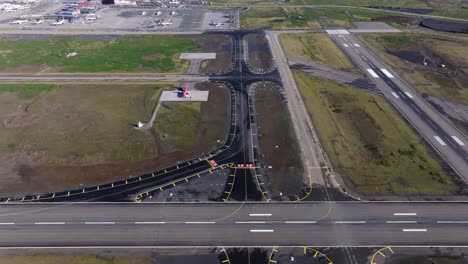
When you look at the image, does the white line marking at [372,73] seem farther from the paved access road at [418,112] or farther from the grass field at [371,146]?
the grass field at [371,146]

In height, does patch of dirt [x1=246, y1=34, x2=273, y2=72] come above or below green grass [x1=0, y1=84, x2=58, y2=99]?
above

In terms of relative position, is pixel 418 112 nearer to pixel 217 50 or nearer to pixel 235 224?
pixel 235 224

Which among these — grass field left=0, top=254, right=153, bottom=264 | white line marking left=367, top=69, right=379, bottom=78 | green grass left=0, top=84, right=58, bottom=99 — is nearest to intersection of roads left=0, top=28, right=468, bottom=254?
grass field left=0, top=254, right=153, bottom=264

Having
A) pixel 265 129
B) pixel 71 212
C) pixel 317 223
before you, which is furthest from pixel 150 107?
pixel 317 223

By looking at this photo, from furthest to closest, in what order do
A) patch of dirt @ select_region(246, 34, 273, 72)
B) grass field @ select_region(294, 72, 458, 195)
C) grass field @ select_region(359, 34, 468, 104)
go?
patch of dirt @ select_region(246, 34, 273, 72) → grass field @ select_region(359, 34, 468, 104) → grass field @ select_region(294, 72, 458, 195)

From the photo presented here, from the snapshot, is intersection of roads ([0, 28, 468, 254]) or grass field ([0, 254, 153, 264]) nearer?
grass field ([0, 254, 153, 264])

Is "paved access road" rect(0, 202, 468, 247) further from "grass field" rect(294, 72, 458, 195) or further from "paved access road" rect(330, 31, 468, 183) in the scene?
"paved access road" rect(330, 31, 468, 183)

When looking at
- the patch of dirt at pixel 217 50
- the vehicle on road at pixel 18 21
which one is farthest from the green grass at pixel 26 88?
the vehicle on road at pixel 18 21
